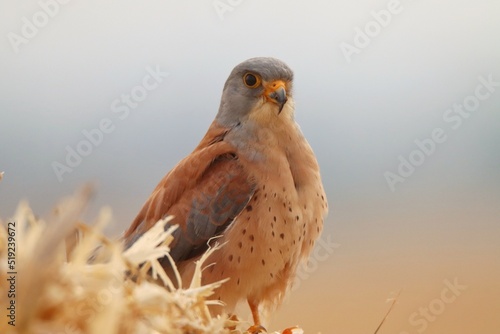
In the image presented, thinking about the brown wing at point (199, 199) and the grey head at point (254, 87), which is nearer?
the brown wing at point (199, 199)

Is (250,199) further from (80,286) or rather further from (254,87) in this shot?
(80,286)

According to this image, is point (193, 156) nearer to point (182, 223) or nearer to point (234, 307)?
point (182, 223)

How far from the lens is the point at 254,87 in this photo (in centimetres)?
286

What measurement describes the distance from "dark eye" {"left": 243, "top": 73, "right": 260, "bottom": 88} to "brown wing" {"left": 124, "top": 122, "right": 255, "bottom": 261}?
0.31 m

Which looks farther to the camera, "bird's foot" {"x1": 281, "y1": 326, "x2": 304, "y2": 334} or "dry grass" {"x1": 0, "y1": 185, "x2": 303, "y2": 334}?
"bird's foot" {"x1": 281, "y1": 326, "x2": 304, "y2": 334}

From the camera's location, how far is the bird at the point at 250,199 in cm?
241

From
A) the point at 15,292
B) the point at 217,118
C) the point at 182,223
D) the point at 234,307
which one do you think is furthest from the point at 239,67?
the point at 15,292

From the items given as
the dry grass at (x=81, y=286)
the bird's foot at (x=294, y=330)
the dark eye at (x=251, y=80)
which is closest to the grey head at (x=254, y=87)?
the dark eye at (x=251, y=80)

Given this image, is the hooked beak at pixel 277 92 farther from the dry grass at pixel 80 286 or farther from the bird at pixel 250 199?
the dry grass at pixel 80 286

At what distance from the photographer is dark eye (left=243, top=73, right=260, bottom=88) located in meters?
2.86

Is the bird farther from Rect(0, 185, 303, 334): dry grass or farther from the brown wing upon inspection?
Rect(0, 185, 303, 334): dry grass

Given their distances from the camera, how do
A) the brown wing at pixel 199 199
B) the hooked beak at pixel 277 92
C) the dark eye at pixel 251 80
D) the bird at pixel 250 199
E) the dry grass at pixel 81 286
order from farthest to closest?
the dark eye at pixel 251 80 → the hooked beak at pixel 277 92 → the brown wing at pixel 199 199 → the bird at pixel 250 199 → the dry grass at pixel 81 286

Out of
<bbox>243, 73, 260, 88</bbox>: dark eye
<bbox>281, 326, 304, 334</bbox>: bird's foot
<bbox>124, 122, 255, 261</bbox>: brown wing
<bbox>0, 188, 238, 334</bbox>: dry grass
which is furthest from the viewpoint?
<bbox>243, 73, 260, 88</bbox>: dark eye

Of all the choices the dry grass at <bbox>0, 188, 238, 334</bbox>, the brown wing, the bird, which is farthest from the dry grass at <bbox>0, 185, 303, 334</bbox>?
the brown wing
